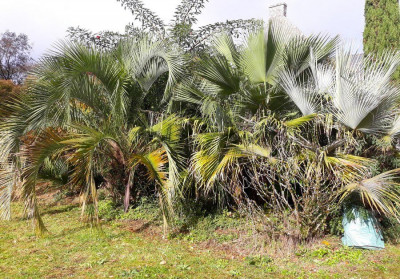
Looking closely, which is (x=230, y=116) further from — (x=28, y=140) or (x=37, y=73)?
(x=28, y=140)

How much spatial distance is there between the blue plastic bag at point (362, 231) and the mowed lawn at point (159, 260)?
0.11 metres

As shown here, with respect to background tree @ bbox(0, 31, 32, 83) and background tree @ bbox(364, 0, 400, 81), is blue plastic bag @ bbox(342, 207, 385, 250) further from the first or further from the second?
background tree @ bbox(0, 31, 32, 83)

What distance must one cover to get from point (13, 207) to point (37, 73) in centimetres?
364

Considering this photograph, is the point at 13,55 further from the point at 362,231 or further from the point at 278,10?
the point at 362,231

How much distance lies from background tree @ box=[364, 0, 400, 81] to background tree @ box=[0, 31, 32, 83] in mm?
22441

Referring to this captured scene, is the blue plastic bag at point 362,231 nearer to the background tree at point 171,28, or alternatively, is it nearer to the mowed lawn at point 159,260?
the mowed lawn at point 159,260

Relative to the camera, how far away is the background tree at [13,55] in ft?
80.2

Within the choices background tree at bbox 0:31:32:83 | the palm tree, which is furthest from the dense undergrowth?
background tree at bbox 0:31:32:83

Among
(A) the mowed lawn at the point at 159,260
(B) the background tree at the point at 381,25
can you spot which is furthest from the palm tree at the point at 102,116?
(B) the background tree at the point at 381,25

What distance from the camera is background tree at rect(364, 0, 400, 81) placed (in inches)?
345

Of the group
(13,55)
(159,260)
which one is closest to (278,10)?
(159,260)

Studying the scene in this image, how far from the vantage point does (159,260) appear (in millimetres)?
4395

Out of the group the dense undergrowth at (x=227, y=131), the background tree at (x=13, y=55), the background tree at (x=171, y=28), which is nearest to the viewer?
the dense undergrowth at (x=227, y=131)

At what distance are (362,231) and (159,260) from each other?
274cm
